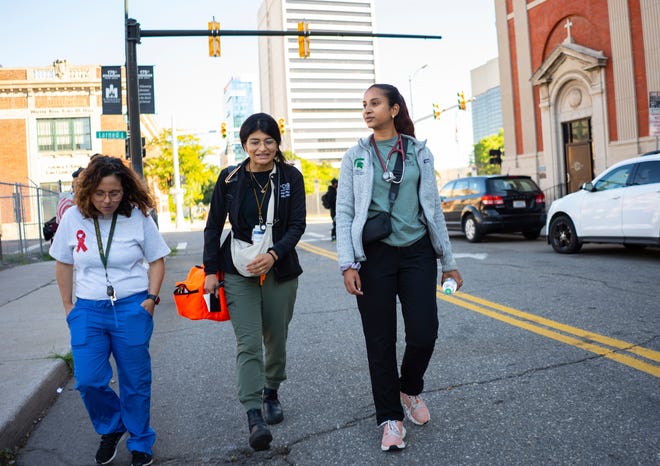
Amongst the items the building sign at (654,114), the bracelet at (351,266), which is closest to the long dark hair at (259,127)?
the bracelet at (351,266)

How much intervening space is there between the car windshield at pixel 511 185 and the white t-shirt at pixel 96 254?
13037mm

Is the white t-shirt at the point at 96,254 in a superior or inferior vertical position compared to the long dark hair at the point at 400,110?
inferior

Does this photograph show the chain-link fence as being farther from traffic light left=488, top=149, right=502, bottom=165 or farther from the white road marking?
traffic light left=488, top=149, right=502, bottom=165

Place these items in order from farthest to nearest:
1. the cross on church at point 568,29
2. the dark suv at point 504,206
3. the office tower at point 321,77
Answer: the office tower at point 321,77
the cross on church at point 568,29
the dark suv at point 504,206

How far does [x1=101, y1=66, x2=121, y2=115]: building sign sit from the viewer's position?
1498 cm

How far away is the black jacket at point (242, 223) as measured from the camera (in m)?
3.41

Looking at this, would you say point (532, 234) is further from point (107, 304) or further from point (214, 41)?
point (107, 304)

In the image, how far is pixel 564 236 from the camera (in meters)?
11.6

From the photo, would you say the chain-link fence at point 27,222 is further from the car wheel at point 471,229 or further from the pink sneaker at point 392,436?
the pink sneaker at point 392,436

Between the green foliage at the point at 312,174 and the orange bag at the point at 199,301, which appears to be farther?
the green foliage at the point at 312,174

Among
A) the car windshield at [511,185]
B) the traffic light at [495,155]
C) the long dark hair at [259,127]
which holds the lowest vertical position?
the long dark hair at [259,127]

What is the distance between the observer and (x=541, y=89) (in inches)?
957

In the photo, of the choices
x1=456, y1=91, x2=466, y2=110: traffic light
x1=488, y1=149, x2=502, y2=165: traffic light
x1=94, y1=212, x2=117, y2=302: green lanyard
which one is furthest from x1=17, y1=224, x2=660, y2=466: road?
x1=456, y1=91, x2=466, y2=110: traffic light

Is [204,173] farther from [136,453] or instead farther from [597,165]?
[136,453]
